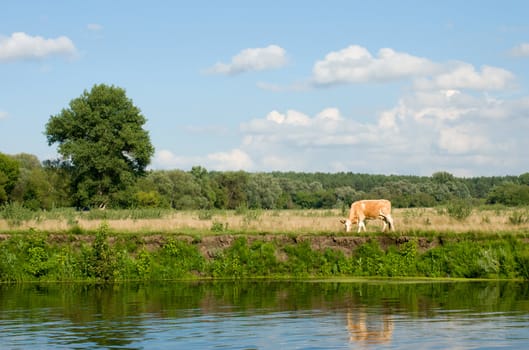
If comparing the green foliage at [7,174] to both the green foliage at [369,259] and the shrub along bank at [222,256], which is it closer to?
the shrub along bank at [222,256]

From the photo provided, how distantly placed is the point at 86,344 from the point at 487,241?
19.0m

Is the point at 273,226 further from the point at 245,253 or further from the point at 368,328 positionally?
the point at 368,328

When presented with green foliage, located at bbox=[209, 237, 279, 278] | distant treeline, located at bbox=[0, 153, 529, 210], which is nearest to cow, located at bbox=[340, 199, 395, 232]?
green foliage, located at bbox=[209, 237, 279, 278]

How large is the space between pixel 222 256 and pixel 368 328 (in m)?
14.8

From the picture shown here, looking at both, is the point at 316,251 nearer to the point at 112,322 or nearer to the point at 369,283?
the point at 369,283

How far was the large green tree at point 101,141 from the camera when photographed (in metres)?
66.2

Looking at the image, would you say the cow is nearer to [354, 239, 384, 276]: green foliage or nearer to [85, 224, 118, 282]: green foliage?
[354, 239, 384, 276]: green foliage

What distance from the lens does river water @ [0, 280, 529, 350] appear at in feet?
58.9

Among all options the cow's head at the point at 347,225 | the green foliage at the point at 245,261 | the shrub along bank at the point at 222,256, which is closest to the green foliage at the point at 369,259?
the shrub along bank at the point at 222,256

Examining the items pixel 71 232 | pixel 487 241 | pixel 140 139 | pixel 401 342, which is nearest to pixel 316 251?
pixel 487 241

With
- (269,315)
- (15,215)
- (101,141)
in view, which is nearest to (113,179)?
(101,141)

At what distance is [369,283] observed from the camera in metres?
30.8

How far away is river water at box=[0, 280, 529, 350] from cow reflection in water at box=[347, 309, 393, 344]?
27 millimetres

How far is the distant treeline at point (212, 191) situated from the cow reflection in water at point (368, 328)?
4621cm
